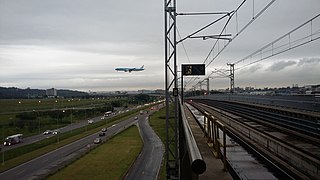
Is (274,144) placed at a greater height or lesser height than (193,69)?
lesser

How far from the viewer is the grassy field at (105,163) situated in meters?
24.9

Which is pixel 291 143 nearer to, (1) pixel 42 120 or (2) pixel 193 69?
(2) pixel 193 69

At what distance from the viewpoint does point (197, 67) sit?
1806 cm

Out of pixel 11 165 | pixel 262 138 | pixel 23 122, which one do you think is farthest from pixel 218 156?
pixel 23 122

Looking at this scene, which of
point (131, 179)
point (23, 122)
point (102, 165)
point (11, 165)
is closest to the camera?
point (131, 179)

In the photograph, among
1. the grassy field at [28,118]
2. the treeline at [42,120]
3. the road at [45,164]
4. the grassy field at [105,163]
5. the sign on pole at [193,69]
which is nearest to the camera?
the sign on pole at [193,69]

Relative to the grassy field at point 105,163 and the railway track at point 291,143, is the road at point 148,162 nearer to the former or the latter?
the grassy field at point 105,163

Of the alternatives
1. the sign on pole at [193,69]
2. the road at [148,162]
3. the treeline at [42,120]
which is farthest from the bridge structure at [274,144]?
the treeline at [42,120]

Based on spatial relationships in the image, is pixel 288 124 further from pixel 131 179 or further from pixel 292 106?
pixel 131 179

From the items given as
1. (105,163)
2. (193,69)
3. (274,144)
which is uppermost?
(193,69)

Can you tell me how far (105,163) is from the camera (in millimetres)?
28781

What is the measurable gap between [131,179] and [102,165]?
17.2 feet

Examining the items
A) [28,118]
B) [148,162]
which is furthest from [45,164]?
[28,118]

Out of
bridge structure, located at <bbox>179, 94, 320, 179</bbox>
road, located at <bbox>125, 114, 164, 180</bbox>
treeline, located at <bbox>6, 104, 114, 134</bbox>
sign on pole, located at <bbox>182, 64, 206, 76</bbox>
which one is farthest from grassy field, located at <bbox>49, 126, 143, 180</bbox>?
treeline, located at <bbox>6, 104, 114, 134</bbox>
